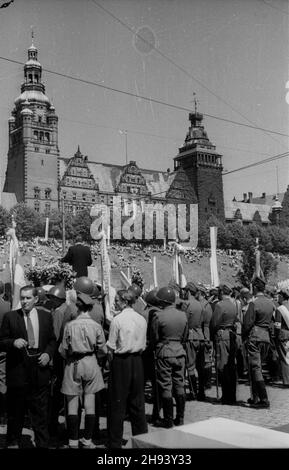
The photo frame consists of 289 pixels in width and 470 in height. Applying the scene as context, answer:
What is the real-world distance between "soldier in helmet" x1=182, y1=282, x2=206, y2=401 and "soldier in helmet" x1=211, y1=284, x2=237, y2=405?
0.38m

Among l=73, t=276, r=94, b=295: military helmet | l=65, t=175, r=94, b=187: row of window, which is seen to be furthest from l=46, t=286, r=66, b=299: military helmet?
l=65, t=175, r=94, b=187: row of window

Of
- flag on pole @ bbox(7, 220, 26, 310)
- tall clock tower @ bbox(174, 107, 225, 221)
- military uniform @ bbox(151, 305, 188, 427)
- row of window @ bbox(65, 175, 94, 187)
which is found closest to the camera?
military uniform @ bbox(151, 305, 188, 427)

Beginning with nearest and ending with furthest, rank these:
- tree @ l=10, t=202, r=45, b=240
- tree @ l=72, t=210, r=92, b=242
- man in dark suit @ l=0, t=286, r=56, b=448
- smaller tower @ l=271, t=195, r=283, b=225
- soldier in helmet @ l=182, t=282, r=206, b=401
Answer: man in dark suit @ l=0, t=286, r=56, b=448 < soldier in helmet @ l=182, t=282, r=206, b=401 < tree @ l=72, t=210, r=92, b=242 < tree @ l=10, t=202, r=45, b=240 < smaller tower @ l=271, t=195, r=283, b=225

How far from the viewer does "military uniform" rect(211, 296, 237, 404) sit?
29.2 ft

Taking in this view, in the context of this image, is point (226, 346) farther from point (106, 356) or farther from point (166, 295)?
point (106, 356)

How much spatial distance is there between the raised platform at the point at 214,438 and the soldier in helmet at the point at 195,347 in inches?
202

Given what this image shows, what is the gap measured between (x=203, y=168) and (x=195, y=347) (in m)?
109

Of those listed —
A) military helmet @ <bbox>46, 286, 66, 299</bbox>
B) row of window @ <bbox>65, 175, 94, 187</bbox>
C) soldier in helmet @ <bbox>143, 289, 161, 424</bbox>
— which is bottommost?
soldier in helmet @ <bbox>143, 289, 161, 424</bbox>

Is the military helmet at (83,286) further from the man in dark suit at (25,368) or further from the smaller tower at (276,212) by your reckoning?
the smaller tower at (276,212)

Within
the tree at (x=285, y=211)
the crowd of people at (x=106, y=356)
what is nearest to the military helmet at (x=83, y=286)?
the crowd of people at (x=106, y=356)

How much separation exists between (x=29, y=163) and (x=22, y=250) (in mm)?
42691

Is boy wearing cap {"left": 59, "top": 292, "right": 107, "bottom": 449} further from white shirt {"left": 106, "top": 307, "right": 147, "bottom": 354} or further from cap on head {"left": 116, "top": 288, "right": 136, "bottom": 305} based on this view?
cap on head {"left": 116, "top": 288, "right": 136, "bottom": 305}

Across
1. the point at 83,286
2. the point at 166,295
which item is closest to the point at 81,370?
the point at 83,286

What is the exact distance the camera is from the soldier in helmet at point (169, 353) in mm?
7512
